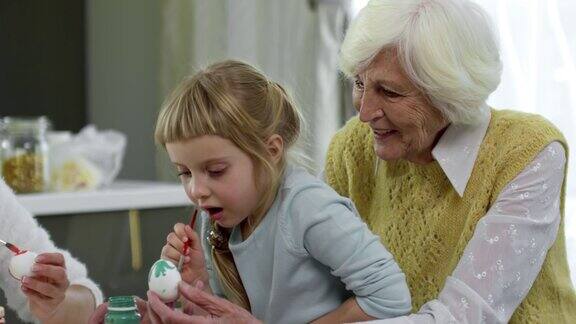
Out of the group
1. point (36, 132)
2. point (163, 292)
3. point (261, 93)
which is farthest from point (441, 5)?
point (36, 132)

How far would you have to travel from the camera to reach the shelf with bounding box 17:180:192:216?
9.35ft

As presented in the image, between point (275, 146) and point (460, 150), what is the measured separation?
0.39 metres

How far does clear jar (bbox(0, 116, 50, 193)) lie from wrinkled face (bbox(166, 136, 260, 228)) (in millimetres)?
1467

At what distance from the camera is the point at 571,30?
2.54 metres

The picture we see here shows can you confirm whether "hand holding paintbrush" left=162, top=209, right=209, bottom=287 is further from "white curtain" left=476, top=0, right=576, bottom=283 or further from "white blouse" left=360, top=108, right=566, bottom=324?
"white curtain" left=476, top=0, right=576, bottom=283

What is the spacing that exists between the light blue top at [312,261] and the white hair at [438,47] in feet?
0.81

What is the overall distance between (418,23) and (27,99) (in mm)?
2619

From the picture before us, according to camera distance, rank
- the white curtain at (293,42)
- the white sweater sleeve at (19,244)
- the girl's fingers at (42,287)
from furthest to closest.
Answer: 1. the white curtain at (293,42)
2. the white sweater sleeve at (19,244)
3. the girl's fingers at (42,287)

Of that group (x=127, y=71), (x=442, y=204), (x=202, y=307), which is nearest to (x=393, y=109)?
(x=442, y=204)

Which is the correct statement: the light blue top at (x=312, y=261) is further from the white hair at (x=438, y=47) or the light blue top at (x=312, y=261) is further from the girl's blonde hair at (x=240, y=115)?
the white hair at (x=438, y=47)

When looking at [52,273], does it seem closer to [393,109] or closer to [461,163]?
[393,109]

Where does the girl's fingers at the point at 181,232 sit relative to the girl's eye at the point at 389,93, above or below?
below

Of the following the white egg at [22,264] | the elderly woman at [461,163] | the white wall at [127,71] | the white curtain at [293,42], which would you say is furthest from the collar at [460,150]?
the white wall at [127,71]

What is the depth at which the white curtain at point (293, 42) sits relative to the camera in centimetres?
366
